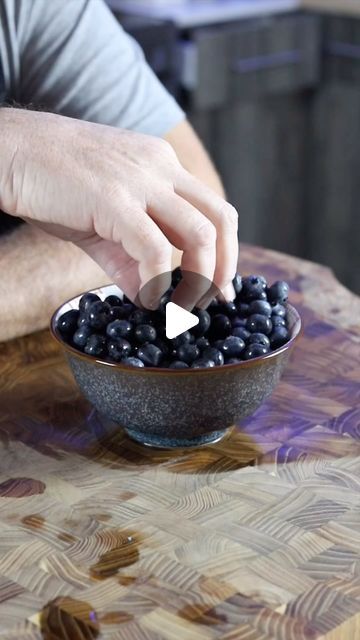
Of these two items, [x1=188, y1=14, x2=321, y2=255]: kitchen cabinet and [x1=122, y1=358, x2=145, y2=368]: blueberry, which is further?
[x1=188, y1=14, x2=321, y2=255]: kitchen cabinet

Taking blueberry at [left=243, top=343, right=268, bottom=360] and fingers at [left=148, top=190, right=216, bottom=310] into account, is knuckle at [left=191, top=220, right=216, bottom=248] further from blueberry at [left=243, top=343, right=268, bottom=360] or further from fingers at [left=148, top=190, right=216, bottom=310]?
blueberry at [left=243, top=343, right=268, bottom=360]

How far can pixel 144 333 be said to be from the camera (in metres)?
1.03

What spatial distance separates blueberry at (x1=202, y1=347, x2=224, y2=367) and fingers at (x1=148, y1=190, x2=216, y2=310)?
0.06m

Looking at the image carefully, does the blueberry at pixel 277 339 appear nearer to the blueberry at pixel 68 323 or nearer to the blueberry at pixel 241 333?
the blueberry at pixel 241 333

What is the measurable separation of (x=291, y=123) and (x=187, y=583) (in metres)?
2.71

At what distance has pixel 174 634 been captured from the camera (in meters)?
0.80

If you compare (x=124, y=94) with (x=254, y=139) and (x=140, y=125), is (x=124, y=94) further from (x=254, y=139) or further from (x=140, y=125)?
(x=254, y=139)

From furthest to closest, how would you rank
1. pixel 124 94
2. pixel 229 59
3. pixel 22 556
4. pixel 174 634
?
1. pixel 229 59
2. pixel 124 94
3. pixel 22 556
4. pixel 174 634

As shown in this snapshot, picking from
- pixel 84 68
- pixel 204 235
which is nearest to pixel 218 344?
pixel 204 235

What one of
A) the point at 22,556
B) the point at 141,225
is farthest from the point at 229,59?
the point at 22,556

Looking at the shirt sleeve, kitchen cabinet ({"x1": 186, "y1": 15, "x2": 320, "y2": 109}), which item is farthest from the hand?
kitchen cabinet ({"x1": 186, "y1": 15, "x2": 320, "y2": 109})

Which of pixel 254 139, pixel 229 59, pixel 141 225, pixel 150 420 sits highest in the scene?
pixel 141 225

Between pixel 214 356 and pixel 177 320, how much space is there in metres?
0.05

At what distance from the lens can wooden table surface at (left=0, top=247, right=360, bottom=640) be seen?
2.68 feet
